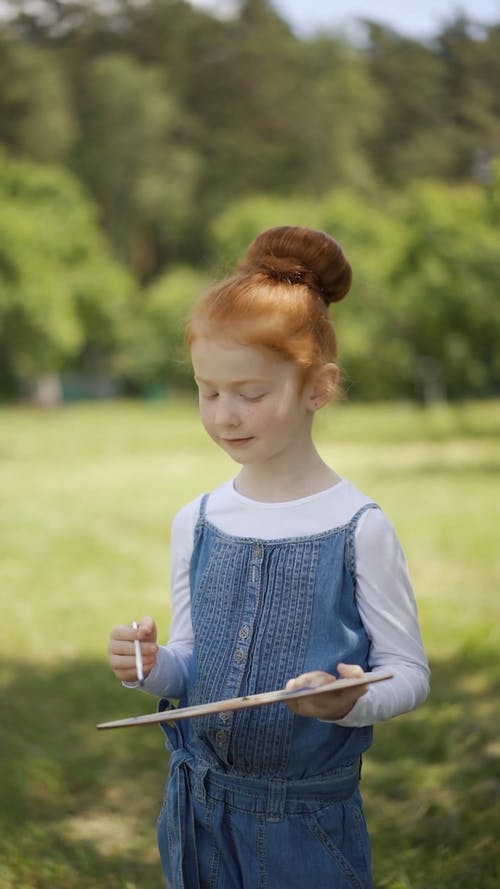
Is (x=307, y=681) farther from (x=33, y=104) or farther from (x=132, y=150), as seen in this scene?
(x=132, y=150)

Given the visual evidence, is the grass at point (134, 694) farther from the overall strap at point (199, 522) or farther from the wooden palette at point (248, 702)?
the wooden palette at point (248, 702)

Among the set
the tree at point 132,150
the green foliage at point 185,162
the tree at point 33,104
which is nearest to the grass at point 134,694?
the green foliage at point 185,162

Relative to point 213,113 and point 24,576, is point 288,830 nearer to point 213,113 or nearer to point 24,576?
point 24,576

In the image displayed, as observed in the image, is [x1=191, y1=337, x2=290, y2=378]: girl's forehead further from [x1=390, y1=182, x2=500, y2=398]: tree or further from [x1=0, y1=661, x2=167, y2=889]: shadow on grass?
[x1=390, y1=182, x2=500, y2=398]: tree

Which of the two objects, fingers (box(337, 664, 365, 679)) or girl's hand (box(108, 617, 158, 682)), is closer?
fingers (box(337, 664, 365, 679))

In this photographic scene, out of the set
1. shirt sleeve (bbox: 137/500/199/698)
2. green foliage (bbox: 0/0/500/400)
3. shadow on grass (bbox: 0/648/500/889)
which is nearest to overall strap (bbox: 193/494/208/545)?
shirt sleeve (bbox: 137/500/199/698)

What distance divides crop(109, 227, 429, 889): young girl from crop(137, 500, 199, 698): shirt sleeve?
1.2 inches

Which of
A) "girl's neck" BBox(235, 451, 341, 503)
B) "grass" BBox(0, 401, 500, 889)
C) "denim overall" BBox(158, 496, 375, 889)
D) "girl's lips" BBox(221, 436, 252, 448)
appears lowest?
"grass" BBox(0, 401, 500, 889)

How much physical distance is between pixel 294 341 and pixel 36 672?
4394 millimetres

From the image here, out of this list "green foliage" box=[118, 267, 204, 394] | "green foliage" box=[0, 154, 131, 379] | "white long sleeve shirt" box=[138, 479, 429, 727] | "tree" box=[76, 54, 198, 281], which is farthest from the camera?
"tree" box=[76, 54, 198, 281]

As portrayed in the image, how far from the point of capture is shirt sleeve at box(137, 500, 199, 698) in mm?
1940

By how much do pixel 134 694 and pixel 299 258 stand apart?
3.75m

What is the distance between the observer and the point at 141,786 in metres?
4.12

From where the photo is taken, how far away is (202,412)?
1.86 metres
